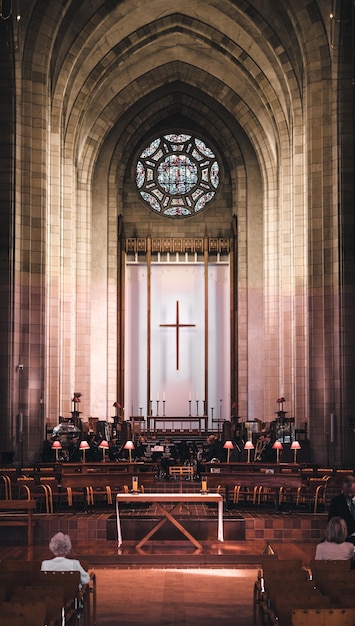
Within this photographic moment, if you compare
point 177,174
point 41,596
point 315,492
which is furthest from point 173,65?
point 41,596

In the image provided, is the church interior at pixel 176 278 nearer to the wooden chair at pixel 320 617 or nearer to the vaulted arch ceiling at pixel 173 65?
the vaulted arch ceiling at pixel 173 65

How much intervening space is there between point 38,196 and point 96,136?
11407mm

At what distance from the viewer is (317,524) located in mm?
18031

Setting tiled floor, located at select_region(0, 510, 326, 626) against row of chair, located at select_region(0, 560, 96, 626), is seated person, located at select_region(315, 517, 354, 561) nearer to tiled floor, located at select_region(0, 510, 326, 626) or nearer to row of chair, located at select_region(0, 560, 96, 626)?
tiled floor, located at select_region(0, 510, 326, 626)

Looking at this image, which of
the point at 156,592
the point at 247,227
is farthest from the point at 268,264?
the point at 156,592

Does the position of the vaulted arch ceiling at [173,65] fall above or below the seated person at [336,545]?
above

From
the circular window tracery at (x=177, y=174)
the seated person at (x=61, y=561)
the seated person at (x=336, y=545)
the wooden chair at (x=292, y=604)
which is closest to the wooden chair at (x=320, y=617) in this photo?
the wooden chair at (x=292, y=604)

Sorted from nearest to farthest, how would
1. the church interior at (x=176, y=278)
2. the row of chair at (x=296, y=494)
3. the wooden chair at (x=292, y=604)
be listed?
the wooden chair at (x=292, y=604)
the church interior at (x=176, y=278)
the row of chair at (x=296, y=494)

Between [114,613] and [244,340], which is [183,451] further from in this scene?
[114,613]

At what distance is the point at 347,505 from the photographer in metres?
11.1

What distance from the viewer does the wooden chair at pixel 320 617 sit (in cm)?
646

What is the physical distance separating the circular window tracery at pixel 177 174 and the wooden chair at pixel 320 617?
36228 mm

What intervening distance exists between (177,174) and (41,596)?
36605 mm

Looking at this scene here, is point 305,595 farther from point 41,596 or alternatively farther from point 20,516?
point 20,516
